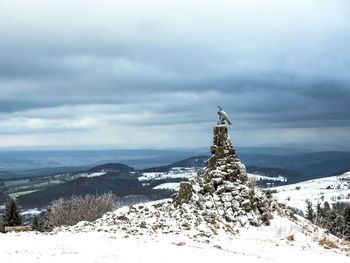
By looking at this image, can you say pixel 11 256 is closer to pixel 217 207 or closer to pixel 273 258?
pixel 273 258

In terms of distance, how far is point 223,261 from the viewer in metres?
28.0

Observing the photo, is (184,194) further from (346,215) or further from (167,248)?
(346,215)

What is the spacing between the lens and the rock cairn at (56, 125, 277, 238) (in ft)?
136

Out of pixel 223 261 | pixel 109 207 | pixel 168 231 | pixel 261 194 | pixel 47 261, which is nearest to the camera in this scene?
pixel 47 261

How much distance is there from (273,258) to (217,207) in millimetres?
14051

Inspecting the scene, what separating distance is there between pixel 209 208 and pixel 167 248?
14036 millimetres

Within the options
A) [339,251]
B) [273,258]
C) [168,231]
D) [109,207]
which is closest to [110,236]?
[168,231]

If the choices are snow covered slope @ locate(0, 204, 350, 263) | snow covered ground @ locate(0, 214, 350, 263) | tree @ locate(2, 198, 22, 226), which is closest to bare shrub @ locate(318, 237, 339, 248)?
snow covered slope @ locate(0, 204, 350, 263)

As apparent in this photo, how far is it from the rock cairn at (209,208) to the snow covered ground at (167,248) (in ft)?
6.63

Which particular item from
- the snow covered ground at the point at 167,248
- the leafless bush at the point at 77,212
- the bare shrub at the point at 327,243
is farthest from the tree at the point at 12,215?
the bare shrub at the point at 327,243

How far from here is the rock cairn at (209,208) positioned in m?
41.5

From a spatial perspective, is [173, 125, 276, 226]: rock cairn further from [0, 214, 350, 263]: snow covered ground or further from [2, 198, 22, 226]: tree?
[2, 198, 22, 226]: tree

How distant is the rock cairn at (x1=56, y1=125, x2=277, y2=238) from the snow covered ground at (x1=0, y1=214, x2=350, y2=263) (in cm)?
202

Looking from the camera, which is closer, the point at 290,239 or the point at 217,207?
the point at 290,239
